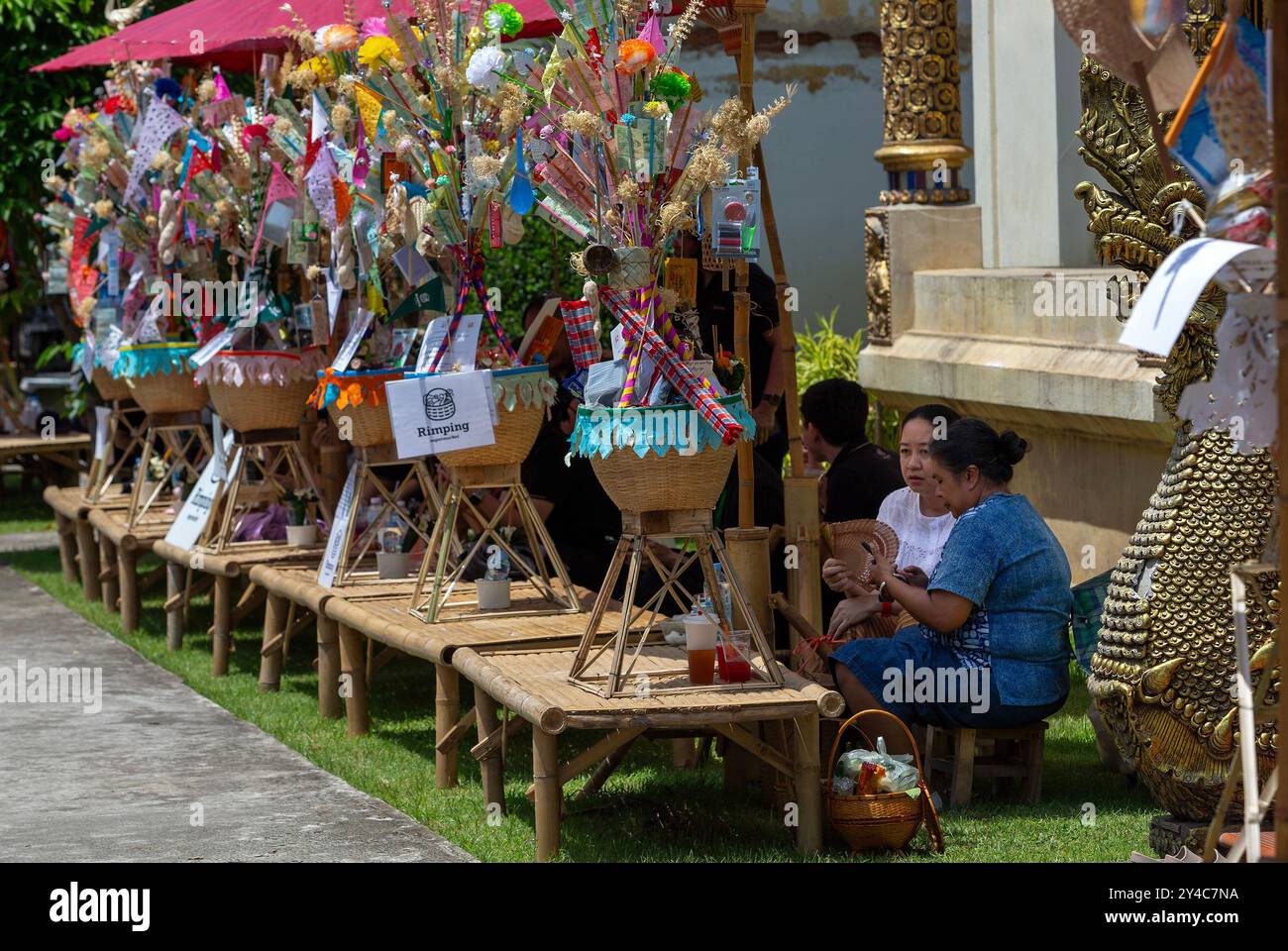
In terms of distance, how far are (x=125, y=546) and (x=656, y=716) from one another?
16.5 feet

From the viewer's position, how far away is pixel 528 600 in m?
6.70

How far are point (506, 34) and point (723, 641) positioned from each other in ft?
6.55

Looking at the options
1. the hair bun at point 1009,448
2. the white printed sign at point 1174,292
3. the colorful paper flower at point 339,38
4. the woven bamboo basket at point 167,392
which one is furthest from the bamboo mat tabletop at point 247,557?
the white printed sign at point 1174,292

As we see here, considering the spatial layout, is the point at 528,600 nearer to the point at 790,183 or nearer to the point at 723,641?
the point at 723,641

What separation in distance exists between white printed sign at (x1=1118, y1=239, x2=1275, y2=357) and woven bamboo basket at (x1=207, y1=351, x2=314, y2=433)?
18.2 ft

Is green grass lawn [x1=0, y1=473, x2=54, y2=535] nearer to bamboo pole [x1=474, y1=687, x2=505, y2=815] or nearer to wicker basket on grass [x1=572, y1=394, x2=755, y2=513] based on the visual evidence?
bamboo pole [x1=474, y1=687, x2=505, y2=815]

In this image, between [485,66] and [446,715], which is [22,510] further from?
[485,66]

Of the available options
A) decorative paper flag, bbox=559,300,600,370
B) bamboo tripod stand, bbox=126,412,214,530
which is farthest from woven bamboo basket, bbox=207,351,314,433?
decorative paper flag, bbox=559,300,600,370

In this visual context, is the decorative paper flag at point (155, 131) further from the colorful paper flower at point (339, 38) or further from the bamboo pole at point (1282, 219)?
the bamboo pole at point (1282, 219)

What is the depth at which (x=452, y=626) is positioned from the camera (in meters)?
6.32

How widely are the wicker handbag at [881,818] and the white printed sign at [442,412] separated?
5.32 ft

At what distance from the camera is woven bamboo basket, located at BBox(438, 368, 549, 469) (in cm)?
626

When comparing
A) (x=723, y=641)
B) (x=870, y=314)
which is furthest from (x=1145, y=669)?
(x=870, y=314)

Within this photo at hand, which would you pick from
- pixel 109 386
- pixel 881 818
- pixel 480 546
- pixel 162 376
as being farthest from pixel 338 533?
pixel 109 386
